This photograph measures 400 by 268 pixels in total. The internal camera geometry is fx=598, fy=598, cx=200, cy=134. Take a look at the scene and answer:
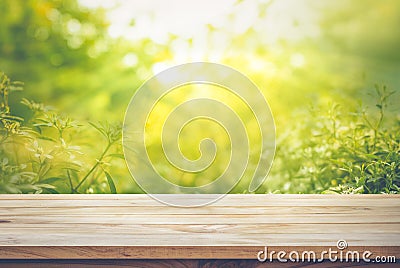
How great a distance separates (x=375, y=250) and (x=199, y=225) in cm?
36

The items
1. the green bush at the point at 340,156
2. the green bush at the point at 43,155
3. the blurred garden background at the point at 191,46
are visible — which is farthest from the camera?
the blurred garden background at the point at 191,46

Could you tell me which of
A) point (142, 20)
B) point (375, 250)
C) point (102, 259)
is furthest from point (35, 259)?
point (142, 20)

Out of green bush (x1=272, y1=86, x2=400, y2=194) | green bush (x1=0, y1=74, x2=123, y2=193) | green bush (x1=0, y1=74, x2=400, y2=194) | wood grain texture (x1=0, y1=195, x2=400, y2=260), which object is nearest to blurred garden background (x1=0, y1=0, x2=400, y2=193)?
green bush (x1=0, y1=74, x2=400, y2=194)

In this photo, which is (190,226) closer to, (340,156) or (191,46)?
(340,156)

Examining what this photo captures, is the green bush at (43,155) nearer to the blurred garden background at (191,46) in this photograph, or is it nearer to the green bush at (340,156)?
the green bush at (340,156)

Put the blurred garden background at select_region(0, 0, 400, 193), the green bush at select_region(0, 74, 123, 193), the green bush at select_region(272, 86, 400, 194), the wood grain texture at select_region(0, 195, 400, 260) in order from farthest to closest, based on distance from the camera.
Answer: the blurred garden background at select_region(0, 0, 400, 193) < the green bush at select_region(272, 86, 400, 194) < the green bush at select_region(0, 74, 123, 193) < the wood grain texture at select_region(0, 195, 400, 260)

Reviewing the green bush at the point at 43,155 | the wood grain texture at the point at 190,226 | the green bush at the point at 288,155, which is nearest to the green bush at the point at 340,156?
the green bush at the point at 288,155

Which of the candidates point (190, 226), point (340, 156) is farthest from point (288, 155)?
point (190, 226)

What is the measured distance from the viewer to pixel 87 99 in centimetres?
313

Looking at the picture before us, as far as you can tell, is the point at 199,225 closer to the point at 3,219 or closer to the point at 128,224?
the point at 128,224

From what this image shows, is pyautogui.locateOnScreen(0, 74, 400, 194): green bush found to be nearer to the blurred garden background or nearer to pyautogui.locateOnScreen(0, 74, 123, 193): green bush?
pyautogui.locateOnScreen(0, 74, 123, 193): green bush

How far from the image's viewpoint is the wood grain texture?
3.66 feet

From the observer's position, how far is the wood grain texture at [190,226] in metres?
1.12

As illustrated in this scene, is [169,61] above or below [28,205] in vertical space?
above
